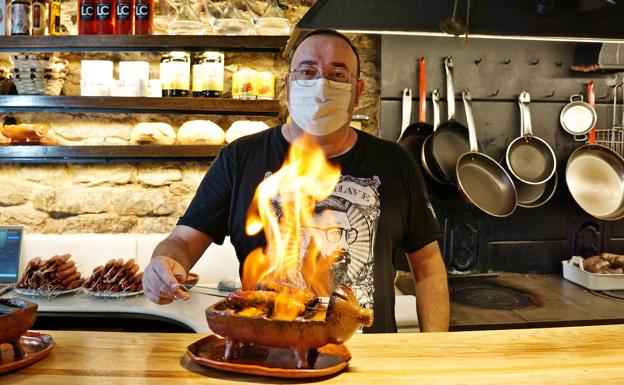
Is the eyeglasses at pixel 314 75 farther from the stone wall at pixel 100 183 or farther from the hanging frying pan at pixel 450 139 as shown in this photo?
the stone wall at pixel 100 183

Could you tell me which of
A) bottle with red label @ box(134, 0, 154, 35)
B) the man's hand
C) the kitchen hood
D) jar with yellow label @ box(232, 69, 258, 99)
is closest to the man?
the kitchen hood

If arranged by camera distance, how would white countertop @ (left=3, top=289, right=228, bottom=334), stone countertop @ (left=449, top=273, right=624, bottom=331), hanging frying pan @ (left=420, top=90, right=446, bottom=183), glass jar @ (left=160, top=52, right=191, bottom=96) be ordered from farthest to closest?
glass jar @ (left=160, top=52, right=191, bottom=96)
hanging frying pan @ (left=420, top=90, right=446, bottom=183)
white countertop @ (left=3, top=289, right=228, bottom=334)
stone countertop @ (left=449, top=273, right=624, bottom=331)

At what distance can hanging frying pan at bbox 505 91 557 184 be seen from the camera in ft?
11.9

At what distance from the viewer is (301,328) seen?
3.47ft

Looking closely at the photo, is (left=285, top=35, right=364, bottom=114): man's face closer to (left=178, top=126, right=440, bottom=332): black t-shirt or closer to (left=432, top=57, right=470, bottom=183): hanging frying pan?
(left=178, top=126, right=440, bottom=332): black t-shirt

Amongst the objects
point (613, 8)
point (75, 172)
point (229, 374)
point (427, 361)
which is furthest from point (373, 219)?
point (75, 172)

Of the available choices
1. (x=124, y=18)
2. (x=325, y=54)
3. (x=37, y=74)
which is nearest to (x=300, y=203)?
(x=325, y=54)

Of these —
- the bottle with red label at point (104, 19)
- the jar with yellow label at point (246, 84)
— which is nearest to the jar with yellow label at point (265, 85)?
the jar with yellow label at point (246, 84)

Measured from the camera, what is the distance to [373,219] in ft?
6.32

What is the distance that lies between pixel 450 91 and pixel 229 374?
111 inches

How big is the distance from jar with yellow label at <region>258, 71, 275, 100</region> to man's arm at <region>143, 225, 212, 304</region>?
2000 mm

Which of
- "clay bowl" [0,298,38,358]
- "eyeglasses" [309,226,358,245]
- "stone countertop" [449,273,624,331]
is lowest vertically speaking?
"stone countertop" [449,273,624,331]

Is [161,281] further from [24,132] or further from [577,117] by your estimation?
[577,117]

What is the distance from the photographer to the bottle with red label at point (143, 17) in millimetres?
3766
